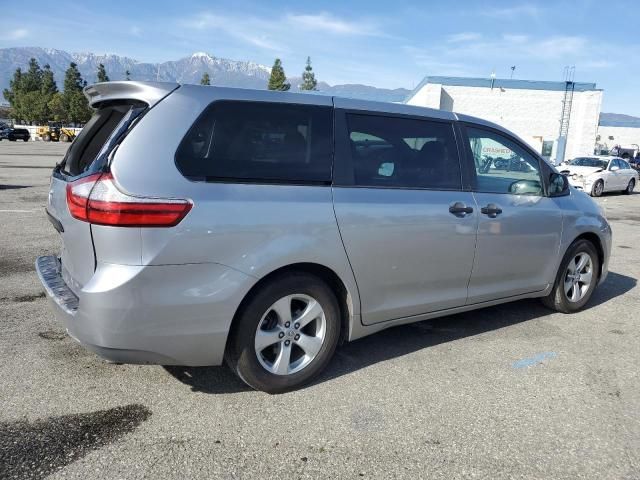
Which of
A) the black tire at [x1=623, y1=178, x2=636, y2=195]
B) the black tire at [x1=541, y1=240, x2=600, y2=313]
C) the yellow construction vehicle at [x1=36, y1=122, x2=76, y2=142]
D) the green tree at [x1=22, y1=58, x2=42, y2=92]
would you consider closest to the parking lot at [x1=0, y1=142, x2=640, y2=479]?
the black tire at [x1=541, y1=240, x2=600, y2=313]

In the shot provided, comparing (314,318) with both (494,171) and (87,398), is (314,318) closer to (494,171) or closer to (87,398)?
(87,398)

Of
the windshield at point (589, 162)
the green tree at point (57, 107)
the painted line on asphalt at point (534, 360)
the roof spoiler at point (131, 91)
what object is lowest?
the painted line on asphalt at point (534, 360)

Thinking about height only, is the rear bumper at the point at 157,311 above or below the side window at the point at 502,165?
below

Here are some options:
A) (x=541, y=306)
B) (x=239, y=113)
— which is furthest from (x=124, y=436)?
(x=541, y=306)

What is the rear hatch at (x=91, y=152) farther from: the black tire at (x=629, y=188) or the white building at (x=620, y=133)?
the white building at (x=620, y=133)

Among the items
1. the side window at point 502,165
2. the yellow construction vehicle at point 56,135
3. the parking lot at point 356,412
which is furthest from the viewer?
the yellow construction vehicle at point 56,135

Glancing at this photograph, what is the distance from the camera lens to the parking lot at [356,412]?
8.68 feet

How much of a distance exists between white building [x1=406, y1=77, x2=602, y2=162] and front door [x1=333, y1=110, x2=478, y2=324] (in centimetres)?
3022

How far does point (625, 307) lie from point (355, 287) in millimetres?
3584

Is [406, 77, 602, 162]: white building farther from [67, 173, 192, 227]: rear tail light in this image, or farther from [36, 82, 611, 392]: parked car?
[67, 173, 192, 227]: rear tail light

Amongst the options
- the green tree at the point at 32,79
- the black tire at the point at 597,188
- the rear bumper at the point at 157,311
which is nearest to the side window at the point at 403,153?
the rear bumper at the point at 157,311

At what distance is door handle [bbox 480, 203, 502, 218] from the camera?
409 cm

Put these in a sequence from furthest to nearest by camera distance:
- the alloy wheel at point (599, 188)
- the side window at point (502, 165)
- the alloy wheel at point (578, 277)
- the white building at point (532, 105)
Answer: the white building at point (532, 105), the alloy wheel at point (599, 188), the alloy wheel at point (578, 277), the side window at point (502, 165)

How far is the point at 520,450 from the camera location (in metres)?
2.84
